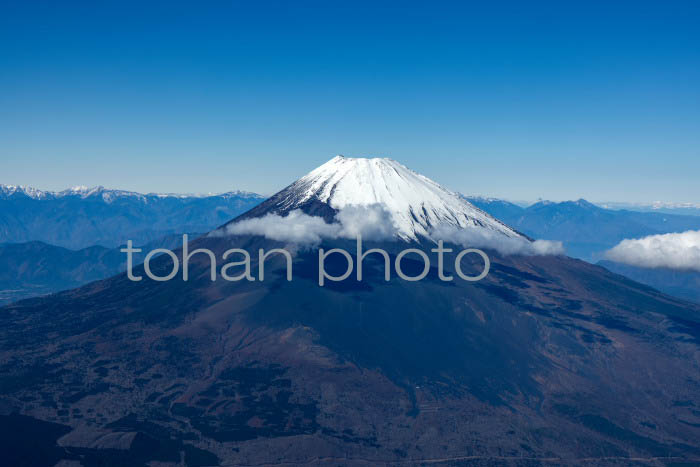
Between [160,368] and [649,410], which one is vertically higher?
[160,368]

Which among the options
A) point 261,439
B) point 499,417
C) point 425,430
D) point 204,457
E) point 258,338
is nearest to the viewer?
point 204,457

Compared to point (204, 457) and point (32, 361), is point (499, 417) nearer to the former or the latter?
point (204, 457)

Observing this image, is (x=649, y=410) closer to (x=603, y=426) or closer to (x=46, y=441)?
(x=603, y=426)

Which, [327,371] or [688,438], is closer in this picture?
[688,438]

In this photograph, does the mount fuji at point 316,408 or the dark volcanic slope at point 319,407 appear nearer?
the mount fuji at point 316,408

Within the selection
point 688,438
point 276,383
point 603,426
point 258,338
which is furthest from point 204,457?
point 688,438

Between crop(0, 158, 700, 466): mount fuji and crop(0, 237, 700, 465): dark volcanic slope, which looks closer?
crop(0, 158, 700, 466): mount fuji

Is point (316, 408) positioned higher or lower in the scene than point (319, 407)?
lower

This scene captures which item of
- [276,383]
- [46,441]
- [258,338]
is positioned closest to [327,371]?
[276,383]

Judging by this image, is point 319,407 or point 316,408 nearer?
point 316,408

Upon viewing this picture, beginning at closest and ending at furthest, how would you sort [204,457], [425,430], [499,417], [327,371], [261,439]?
[204,457]
[261,439]
[425,430]
[499,417]
[327,371]
